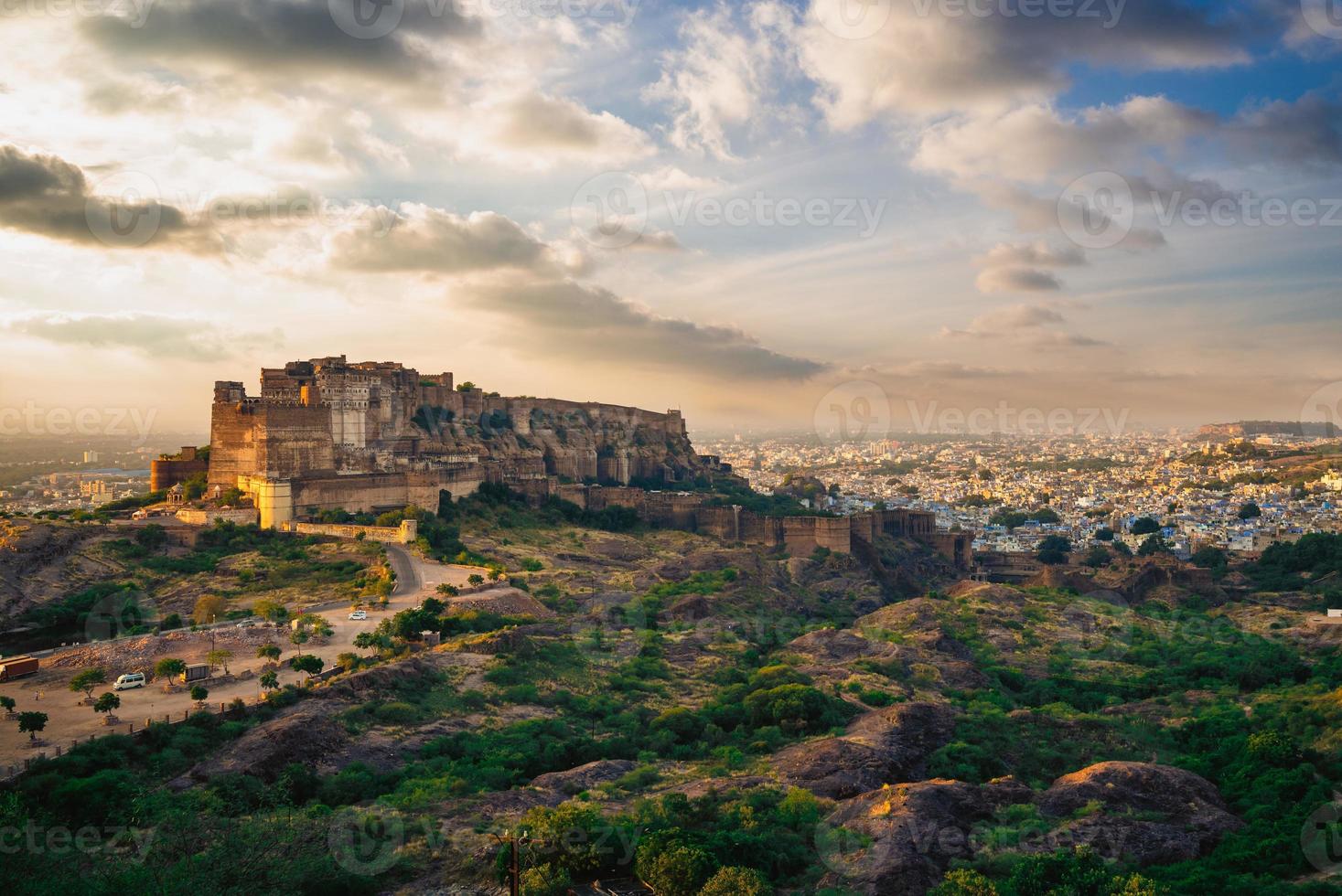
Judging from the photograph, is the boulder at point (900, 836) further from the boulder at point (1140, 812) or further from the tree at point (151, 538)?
the tree at point (151, 538)

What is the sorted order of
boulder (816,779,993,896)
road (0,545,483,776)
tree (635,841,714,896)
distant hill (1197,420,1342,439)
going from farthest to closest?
distant hill (1197,420,1342,439) < road (0,545,483,776) < boulder (816,779,993,896) < tree (635,841,714,896)

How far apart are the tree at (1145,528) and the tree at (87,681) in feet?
204

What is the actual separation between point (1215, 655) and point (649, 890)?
22.7 metres

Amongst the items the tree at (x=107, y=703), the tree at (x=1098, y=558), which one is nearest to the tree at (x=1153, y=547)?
the tree at (x=1098, y=558)

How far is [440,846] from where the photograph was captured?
14.3m

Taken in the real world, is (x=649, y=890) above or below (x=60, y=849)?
below

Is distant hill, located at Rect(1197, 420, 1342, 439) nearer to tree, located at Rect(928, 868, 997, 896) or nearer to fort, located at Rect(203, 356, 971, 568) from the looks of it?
fort, located at Rect(203, 356, 971, 568)

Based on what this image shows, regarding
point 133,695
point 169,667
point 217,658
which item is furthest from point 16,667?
point 217,658

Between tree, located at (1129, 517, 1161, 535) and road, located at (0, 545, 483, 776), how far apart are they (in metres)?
53.8

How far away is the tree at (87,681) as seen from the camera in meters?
18.6

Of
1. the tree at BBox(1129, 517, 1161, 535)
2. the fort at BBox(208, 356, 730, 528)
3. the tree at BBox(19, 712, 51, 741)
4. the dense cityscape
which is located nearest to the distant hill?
the dense cityscape

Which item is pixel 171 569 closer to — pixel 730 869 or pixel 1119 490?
pixel 730 869

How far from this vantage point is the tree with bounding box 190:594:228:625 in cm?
2375

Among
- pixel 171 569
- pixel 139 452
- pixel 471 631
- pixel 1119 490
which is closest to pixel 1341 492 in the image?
pixel 1119 490
